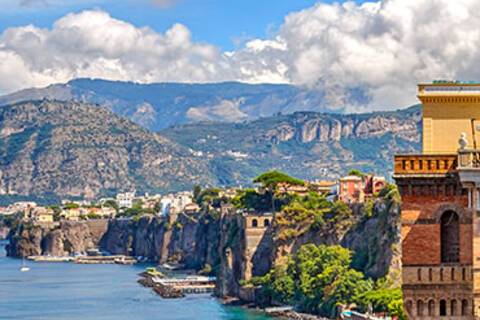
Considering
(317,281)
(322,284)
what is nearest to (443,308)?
(322,284)

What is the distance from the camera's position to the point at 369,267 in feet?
444

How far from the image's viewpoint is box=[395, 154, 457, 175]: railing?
26.9m

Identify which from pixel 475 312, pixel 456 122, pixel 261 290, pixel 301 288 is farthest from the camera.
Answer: pixel 261 290

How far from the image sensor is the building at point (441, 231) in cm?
2644

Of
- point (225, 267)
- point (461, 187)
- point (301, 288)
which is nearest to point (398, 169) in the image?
point (461, 187)

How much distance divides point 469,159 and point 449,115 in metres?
2.59

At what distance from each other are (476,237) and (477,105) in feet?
10.1

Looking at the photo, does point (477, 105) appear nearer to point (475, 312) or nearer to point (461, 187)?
point (461, 187)

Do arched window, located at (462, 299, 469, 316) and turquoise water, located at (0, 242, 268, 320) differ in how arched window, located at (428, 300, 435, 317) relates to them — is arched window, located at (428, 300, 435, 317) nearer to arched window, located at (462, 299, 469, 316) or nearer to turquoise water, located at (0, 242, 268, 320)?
arched window, located at (462, 299, 469, 316)

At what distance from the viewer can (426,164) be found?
2705cm

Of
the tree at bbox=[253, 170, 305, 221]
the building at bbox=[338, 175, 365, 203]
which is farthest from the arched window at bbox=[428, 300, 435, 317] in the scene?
the tree at bbox=[253, 170, 305, 221]

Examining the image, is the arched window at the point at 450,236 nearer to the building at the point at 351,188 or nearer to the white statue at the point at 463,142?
the white statue at the point at 463,142

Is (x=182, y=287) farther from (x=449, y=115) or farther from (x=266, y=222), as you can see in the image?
(x=449, y=115)

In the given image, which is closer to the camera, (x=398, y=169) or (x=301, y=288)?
(x=398, y=169)
